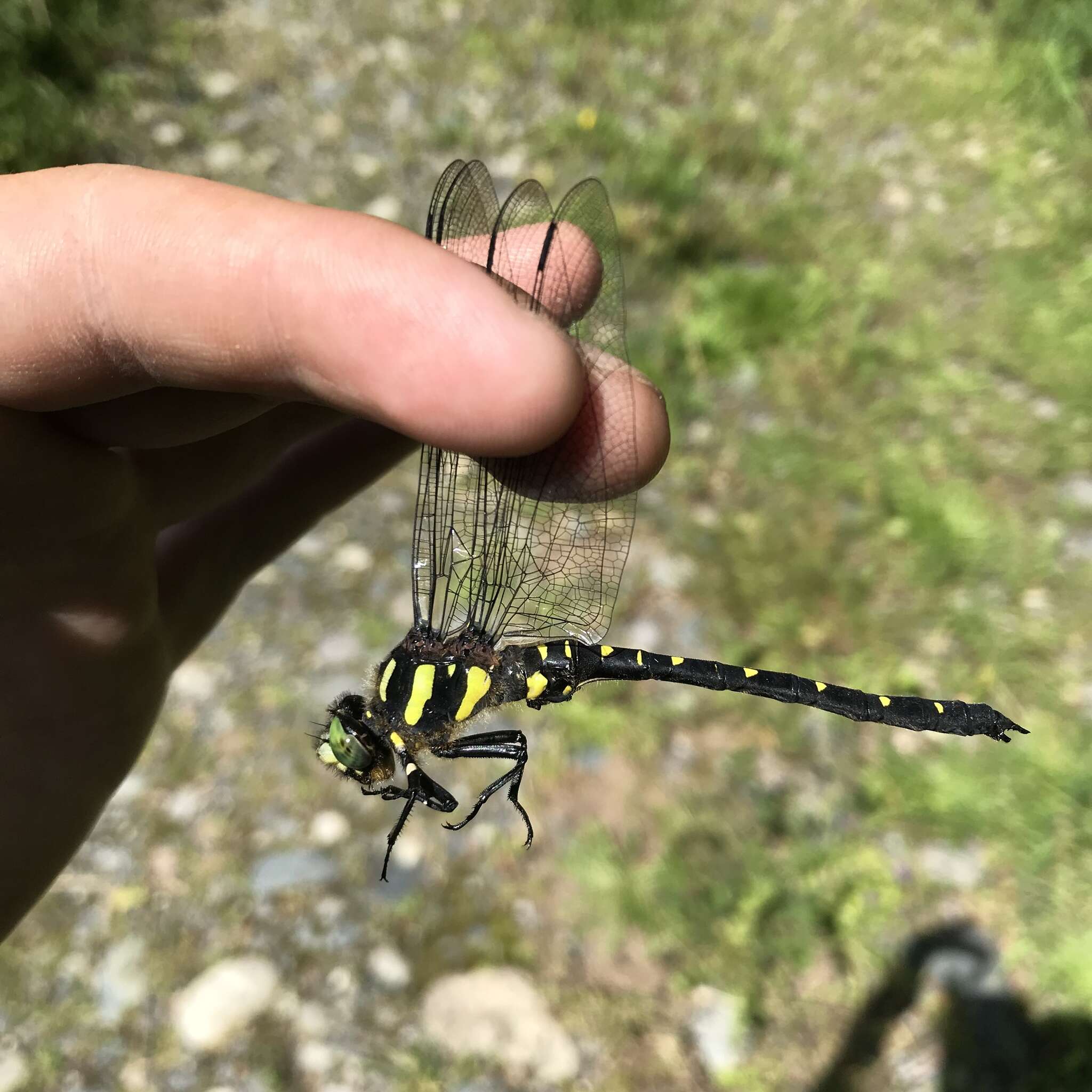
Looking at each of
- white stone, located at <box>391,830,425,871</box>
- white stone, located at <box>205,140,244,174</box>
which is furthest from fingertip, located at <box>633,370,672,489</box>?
white stone, located at <box>205,140,244,174</box>

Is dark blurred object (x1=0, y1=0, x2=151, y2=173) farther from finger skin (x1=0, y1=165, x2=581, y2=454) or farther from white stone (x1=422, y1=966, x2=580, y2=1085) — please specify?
white stone (x1=422, y1=966, x2=580, y2=1085)

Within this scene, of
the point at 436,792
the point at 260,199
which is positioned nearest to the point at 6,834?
the point at 436,792

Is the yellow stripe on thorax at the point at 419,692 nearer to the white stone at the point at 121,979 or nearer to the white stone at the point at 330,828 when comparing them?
the white stone at the point at 330,828

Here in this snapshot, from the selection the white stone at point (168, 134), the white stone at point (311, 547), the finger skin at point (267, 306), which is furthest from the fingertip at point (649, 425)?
the white stone at point (168, 134)

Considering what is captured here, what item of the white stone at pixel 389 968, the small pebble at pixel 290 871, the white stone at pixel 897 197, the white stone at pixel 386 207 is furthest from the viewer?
the white stone at pixel 897 197

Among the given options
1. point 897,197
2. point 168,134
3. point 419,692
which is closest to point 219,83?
point 168,134

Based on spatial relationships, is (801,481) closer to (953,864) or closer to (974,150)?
(953,864)
